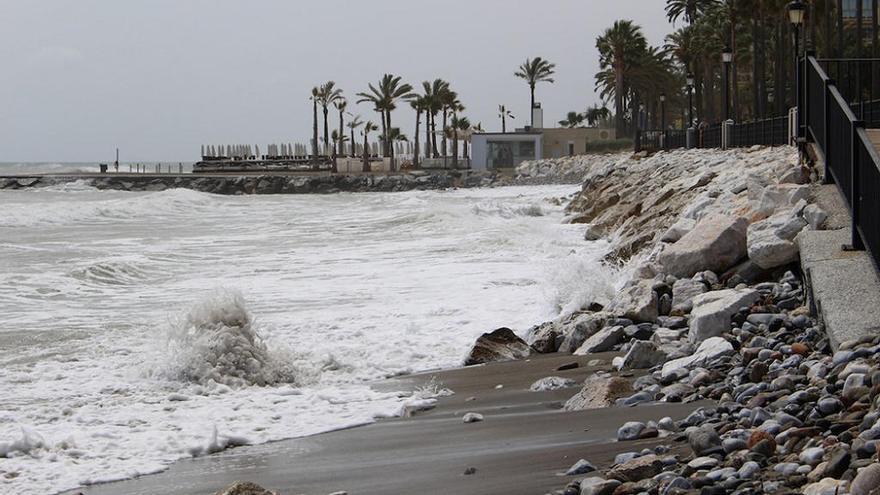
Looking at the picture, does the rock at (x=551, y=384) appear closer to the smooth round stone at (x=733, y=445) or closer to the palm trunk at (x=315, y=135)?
the smooth round stone at (x=733, y=445)

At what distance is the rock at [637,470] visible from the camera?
16.1 feet

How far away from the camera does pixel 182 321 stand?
985 centimetres

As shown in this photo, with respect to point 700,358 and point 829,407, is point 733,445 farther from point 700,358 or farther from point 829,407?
point 700,358

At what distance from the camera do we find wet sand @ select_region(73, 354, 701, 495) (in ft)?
18.4

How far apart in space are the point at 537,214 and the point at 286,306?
24284mm

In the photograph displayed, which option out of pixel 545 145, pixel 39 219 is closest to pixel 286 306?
pixel 39 219

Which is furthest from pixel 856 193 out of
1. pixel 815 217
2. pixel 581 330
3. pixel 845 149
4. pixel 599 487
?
pixel 599 487

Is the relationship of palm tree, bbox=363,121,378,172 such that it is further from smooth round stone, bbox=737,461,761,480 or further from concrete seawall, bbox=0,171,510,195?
smooth round stone, bbox=737,461,761,480

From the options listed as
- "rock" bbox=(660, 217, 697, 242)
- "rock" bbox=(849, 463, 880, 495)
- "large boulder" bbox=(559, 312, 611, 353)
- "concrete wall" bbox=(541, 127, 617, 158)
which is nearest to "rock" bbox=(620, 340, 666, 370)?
"large boulder" bbox=(559, 312, 611, 353)

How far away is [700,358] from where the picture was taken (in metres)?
7.27

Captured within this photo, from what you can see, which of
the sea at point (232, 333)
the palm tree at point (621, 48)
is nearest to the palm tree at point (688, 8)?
the palm tree at point (621, 48)

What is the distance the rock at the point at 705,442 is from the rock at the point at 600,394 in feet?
5.80

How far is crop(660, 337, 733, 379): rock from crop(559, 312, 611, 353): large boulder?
2.35 m

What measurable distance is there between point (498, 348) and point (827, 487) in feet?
19.5
